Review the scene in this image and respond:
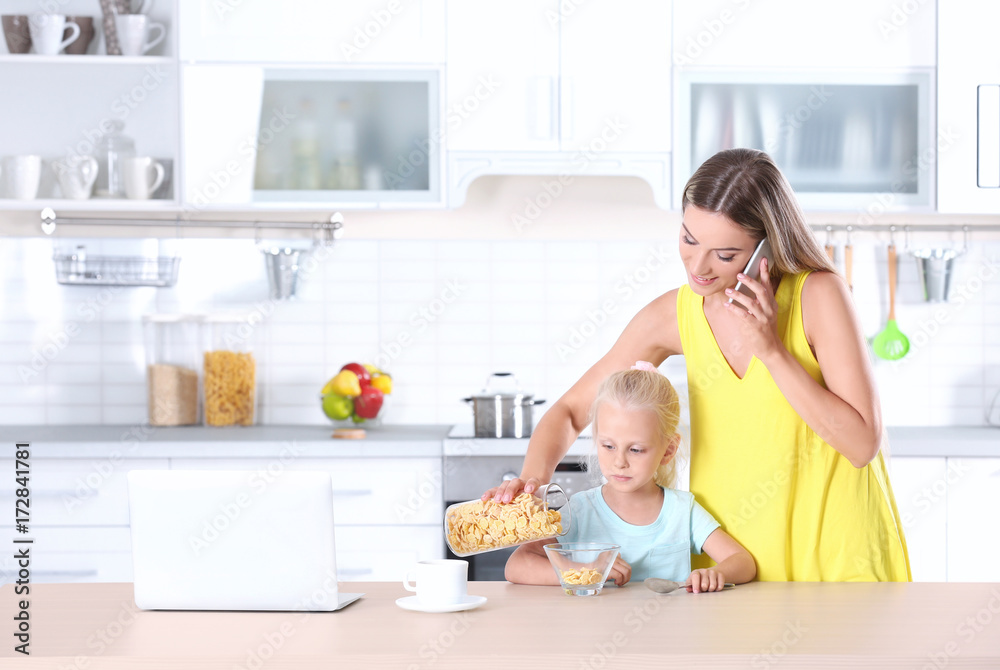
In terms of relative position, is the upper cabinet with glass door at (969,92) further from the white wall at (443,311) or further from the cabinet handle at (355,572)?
the cabinet handle at (355,572)

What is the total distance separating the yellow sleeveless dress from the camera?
1534mm

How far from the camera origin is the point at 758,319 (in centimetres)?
146

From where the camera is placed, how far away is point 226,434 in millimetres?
2883

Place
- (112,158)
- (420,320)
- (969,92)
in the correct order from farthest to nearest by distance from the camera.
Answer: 1. (420,320)
2. (112,158)
3. (969,92)

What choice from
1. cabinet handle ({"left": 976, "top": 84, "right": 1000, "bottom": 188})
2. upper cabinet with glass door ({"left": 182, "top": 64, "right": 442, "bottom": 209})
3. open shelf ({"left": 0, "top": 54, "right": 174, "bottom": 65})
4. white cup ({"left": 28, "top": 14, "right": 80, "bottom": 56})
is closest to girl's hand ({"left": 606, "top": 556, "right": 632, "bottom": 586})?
upper cabinet with glass door ({"left": 182, "top": 64, "right": 442, "bottom": 209})

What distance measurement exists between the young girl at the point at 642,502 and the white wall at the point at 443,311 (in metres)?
1.63

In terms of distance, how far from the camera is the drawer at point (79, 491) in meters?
2.71

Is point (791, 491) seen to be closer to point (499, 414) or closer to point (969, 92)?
point (499, 414)

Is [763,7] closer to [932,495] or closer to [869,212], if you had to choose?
[869,212]

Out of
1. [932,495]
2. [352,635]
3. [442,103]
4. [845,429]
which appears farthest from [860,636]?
[442,103]

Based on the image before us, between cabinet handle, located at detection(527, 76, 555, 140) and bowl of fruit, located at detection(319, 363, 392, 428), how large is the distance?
85cm

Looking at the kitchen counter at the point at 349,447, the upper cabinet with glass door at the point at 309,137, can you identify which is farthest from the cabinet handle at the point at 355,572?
the upper cabinet with glass door at the point at 309,137

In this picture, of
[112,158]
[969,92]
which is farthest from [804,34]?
[112,158]

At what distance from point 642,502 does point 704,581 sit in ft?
0.71
